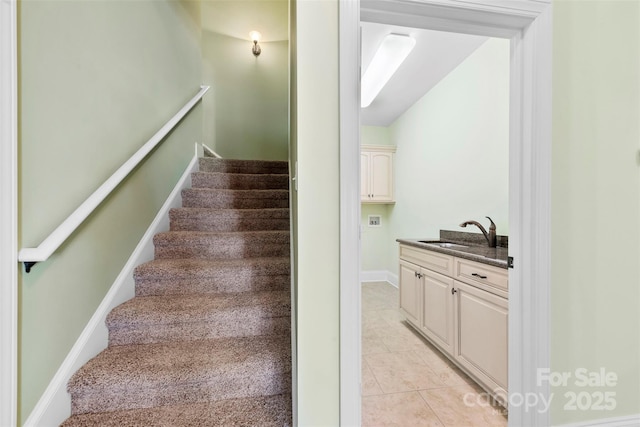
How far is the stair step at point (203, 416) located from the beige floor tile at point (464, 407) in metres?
0.96

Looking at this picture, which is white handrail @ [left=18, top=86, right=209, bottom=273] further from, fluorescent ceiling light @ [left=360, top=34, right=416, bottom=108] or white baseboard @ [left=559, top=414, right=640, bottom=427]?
white baseboard @ [left=559, top=414, right=640, bottom=427]

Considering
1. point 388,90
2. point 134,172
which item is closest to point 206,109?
point 134,172

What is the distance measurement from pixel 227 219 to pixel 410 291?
1.89 m

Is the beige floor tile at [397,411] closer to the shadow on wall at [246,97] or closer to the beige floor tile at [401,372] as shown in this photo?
the beige floor tile at [401,372]

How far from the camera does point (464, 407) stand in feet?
5.18

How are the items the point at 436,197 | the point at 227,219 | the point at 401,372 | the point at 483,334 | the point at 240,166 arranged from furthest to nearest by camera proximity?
the point at 436,197 → the point at 240,166 → the point at 227,219 → the point at 401,372 → the point at 483,334

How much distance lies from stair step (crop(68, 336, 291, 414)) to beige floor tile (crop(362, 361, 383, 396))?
680mm

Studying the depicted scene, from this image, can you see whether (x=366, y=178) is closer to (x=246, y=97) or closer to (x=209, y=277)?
(x=246, y=97)

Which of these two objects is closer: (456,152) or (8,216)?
(8,216)

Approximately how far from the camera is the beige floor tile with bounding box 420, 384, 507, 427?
1482 mm

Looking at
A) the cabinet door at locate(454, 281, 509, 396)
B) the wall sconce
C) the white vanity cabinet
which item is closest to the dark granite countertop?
the white vanity cabinet

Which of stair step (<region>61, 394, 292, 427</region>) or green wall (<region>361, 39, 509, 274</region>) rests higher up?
green wall (<region>361, 39, 509, 274</region>)

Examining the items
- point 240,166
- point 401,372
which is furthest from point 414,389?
point 240,166

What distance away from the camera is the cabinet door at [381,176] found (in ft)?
13.9
